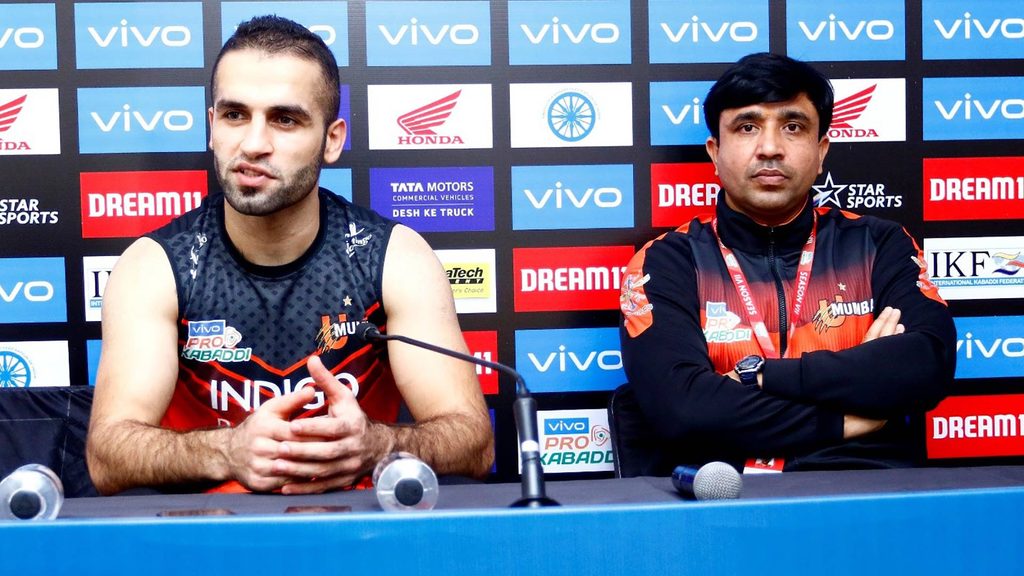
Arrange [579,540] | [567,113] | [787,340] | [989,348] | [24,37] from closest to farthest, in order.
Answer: [579,540]
[787,340]
[24,37]
[567,113]
[989,348]

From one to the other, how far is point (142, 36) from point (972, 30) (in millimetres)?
2352

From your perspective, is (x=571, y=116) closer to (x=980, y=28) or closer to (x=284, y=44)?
(x=284, y=44)

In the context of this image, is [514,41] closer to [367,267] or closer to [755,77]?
[755,77]

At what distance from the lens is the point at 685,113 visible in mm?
2686

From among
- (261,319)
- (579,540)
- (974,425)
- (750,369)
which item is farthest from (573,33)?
(579,540)

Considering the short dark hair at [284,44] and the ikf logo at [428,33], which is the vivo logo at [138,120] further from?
the short dark hair at [284,44]

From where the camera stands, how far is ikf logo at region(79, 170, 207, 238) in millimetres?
2578

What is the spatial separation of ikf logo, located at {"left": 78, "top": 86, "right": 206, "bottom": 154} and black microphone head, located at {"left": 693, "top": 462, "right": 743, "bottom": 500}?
1.94m

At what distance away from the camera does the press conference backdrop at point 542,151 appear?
8.43ft

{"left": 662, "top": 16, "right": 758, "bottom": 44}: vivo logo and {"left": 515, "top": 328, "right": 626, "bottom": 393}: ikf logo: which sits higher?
{"left": 662, "top": 16, "right": 758, "bottom": 44}: vivo logo

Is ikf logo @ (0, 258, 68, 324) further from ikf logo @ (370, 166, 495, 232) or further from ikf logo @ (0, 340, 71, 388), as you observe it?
ikf logo @ (370, 166, 495, 232)

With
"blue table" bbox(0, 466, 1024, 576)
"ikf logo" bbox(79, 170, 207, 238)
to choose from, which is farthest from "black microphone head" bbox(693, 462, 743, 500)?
"ikf logo" bbox(79, 170, 207, 238)

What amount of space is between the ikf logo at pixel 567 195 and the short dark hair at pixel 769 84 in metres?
0.41

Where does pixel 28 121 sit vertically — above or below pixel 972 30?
below
